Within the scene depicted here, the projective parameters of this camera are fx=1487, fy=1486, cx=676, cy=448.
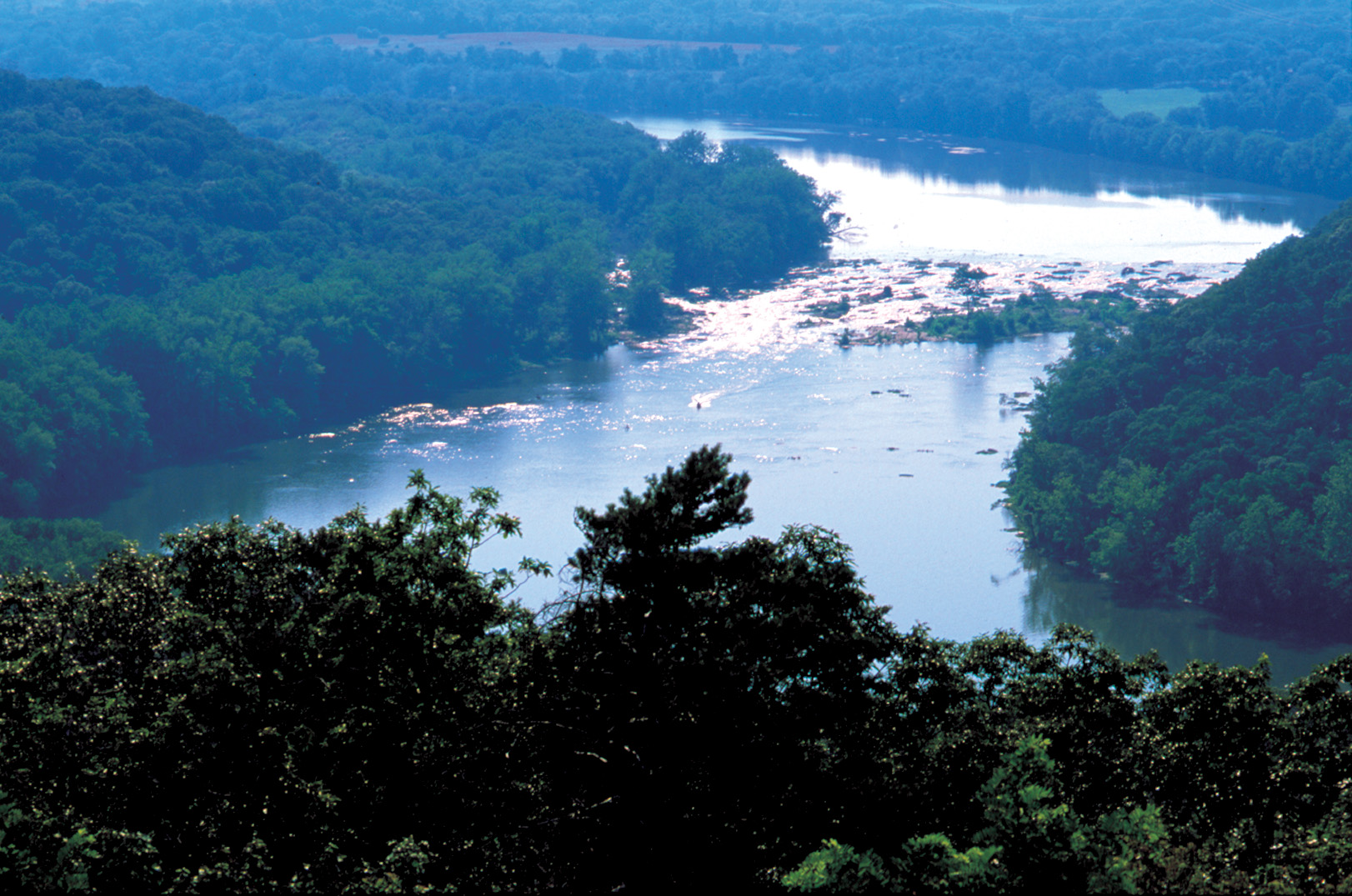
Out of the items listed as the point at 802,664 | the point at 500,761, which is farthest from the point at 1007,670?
the point at 500,761

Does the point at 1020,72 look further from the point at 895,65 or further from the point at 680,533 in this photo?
the point at 680,533

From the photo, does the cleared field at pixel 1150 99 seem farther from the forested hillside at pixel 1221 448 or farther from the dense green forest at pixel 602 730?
the dense green forest at pixel 602 730

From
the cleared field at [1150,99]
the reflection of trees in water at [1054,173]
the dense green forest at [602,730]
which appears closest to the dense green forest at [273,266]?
the reflection of trees in water at [1054,173]

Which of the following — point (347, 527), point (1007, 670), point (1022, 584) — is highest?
point (347, 527)

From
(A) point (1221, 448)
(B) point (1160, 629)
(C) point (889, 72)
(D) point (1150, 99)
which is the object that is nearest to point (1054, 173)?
(D) point (1150, 99)

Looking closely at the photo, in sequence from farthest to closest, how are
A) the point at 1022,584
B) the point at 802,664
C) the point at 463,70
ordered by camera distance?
1. the point at 463,70
2. the point at 1022,584
3. the point at 802,664
